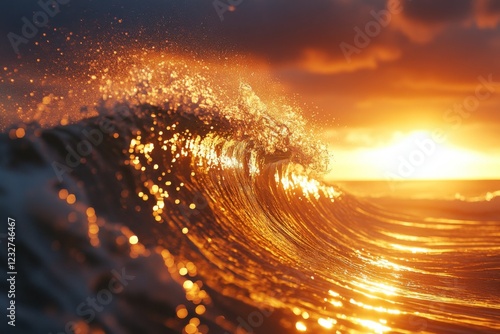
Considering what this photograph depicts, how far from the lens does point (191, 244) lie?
4.44 metres

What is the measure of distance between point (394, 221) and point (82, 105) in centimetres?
734

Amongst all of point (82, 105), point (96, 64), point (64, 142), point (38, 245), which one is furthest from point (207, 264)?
point (96, 64)

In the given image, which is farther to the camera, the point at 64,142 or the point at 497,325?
the point at 64,142

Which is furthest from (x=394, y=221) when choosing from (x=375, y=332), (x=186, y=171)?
(x=375, y=332)

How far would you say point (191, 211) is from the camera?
5184 mm

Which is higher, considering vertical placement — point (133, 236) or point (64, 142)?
point (64, 142)

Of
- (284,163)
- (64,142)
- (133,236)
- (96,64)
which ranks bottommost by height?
(133,236)

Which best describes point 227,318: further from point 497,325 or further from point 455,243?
point 455,243

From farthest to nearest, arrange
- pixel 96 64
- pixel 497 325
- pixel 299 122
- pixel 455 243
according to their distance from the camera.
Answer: pixel 299 122 < pixel 455 243 < pixel 96 64 < pixel 497 325

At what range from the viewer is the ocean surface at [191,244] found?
11.1 feet

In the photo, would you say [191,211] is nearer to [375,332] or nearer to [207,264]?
[207,264]

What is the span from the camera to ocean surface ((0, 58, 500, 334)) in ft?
11.1

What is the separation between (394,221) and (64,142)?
7.93 m

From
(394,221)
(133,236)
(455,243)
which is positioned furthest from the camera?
(394,221)
